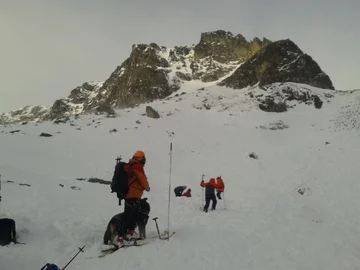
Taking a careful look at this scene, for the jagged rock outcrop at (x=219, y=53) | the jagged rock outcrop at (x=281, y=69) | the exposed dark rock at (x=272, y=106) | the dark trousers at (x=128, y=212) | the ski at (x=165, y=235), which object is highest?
the jagged rock outcrop at (x=219, y=53)

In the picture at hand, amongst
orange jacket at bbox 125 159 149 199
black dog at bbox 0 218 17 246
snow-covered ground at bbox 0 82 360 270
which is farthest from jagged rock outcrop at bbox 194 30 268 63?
black dog at bbox 0 218 17 246

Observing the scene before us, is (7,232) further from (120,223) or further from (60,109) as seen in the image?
(60,109)

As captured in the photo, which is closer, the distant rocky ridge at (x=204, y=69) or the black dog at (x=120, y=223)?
the black dog at (x=120, y=223)

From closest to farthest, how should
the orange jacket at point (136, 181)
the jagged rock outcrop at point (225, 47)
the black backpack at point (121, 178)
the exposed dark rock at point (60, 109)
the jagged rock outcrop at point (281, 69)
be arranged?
the black backpack at point (121, 178) < the orange jacket at point (136, 181) < the jagged rock outcrop at point (281, 69) < the jagged rock outcrop at point (225, 47) < the exposed dark rock at point (60, 109)

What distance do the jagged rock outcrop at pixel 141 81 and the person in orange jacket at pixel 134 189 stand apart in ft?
229

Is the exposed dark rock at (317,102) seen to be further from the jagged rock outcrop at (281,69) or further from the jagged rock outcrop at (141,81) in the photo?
the jagged rock outcrop at (141,81)

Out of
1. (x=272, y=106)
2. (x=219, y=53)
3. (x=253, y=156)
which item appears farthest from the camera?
(x=219, y=53)

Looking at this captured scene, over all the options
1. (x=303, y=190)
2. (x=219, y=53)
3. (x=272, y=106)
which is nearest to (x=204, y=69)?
(x=219, y=53)

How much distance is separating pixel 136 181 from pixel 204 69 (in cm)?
7823

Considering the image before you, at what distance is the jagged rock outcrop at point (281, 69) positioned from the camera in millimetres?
55281

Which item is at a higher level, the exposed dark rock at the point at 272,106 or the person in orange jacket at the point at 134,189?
the exposed dark rock at the point at 272,106

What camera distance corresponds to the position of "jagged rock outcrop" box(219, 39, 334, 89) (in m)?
55.3

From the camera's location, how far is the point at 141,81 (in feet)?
277

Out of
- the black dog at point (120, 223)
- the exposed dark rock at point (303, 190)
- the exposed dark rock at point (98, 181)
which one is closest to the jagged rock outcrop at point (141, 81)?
the exposed dark rock at point (98, 181)
